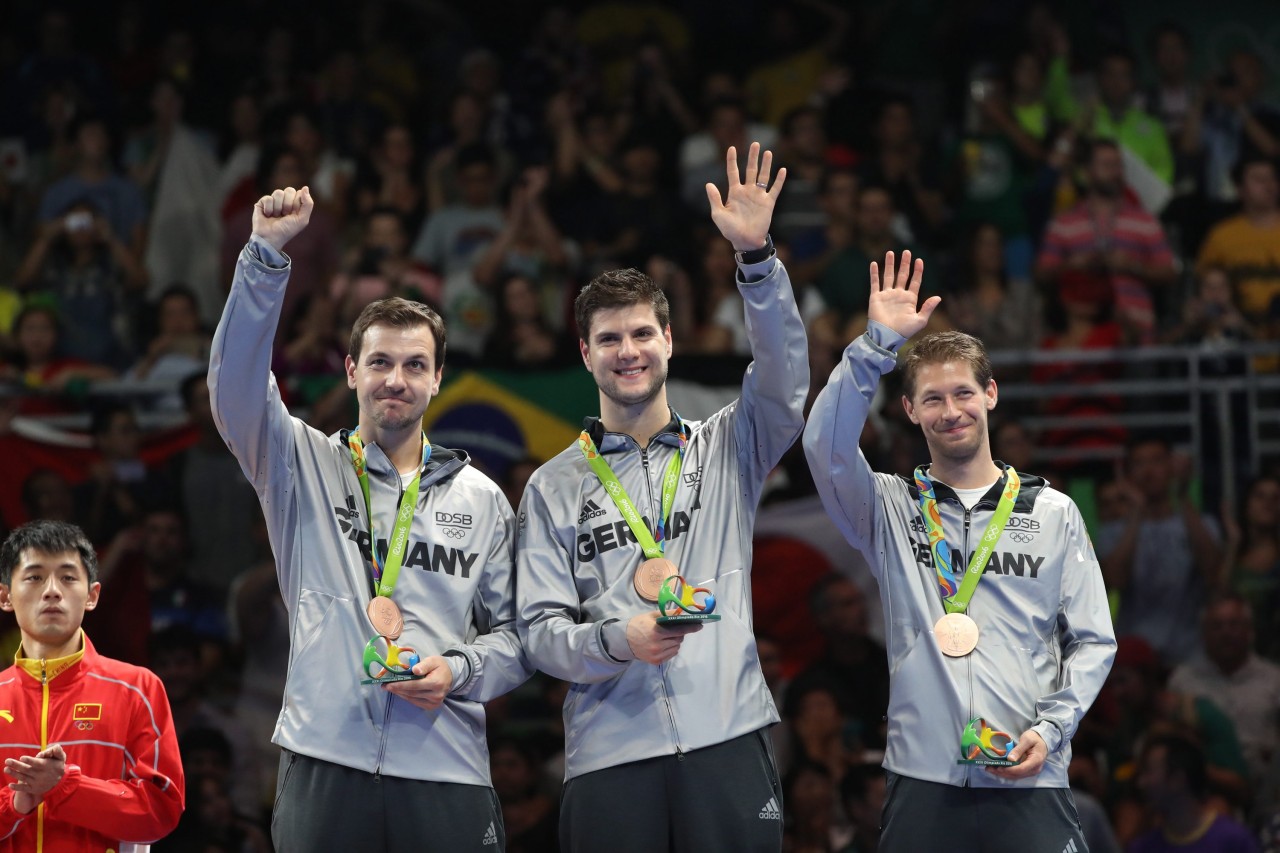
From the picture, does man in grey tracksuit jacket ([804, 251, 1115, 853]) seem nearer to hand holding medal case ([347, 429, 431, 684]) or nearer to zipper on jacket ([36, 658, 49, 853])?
hand holding medal case ([347, 429, 431, 684])

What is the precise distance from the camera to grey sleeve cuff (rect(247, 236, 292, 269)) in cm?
442

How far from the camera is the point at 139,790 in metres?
4.55

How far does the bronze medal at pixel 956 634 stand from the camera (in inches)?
176

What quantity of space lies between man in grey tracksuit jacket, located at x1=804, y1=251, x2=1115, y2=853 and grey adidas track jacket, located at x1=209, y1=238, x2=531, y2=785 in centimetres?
102

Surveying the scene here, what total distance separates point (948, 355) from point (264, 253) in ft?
6.39

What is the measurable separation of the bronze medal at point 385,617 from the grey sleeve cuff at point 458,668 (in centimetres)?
15

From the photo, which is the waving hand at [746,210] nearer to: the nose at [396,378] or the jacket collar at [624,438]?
the jacket collar at [624,438]

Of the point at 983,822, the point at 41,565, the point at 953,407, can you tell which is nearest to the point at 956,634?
the point at 983,822

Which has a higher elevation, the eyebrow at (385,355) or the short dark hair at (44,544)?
the eyebrow at (385,355)

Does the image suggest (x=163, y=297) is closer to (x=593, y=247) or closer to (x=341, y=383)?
(x=341, y=383)

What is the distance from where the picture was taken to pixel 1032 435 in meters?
8.75

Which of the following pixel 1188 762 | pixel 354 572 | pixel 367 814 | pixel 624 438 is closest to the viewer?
pixel 367 814

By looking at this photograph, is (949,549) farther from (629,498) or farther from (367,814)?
(367,814)

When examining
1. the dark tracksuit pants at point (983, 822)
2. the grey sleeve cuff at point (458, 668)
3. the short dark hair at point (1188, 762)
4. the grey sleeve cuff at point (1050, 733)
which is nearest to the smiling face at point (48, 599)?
the grey sleeve cuff at point (458, 668)
